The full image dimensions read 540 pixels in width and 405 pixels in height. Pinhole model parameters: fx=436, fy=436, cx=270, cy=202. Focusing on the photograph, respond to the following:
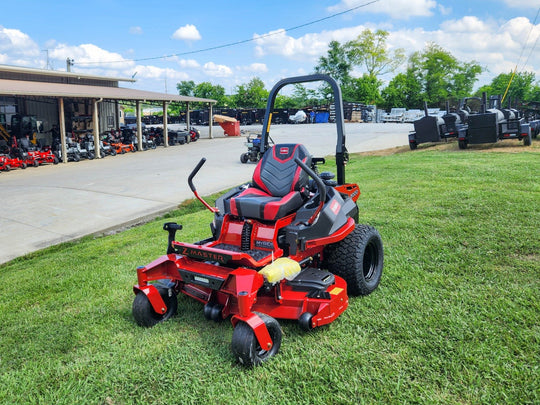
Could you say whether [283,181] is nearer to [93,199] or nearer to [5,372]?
[5,372]

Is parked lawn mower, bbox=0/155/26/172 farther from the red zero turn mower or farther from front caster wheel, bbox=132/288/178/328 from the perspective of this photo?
front caster wheel, bbox=132/288/178/328

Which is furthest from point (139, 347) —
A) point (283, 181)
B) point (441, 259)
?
point (441, 259)

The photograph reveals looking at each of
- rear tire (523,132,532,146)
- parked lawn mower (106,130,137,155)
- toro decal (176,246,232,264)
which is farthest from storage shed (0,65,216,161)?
rear tire (523,132,532,146)

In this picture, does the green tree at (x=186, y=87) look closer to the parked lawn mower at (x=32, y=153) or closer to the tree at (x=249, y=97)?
the tree at (x=249, y=97)

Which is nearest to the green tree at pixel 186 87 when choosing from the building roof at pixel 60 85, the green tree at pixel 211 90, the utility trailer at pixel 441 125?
the green tree at pixel 211 90

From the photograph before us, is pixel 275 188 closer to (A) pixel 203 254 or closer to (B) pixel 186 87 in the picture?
(A) pixel 203 254

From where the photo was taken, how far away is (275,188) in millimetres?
3971

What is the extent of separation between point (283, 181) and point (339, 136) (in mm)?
675

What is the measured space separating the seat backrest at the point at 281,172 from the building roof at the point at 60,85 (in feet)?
47.9

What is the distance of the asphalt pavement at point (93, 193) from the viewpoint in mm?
7496

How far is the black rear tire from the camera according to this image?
3.63 meters

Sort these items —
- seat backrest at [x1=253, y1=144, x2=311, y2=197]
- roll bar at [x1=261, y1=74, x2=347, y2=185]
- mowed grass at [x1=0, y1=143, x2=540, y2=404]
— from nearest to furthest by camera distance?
mowed grass at [x1=0, y1=143, x2=540, y2=404] < seat backrest at [x1=253, y1=144, x2=311, y2=197] < roll bar at [x1=261, y1=74, x2=347, y2=185]

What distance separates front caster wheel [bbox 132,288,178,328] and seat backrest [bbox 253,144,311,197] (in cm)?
127

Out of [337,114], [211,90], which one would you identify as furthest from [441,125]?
[211,90]
